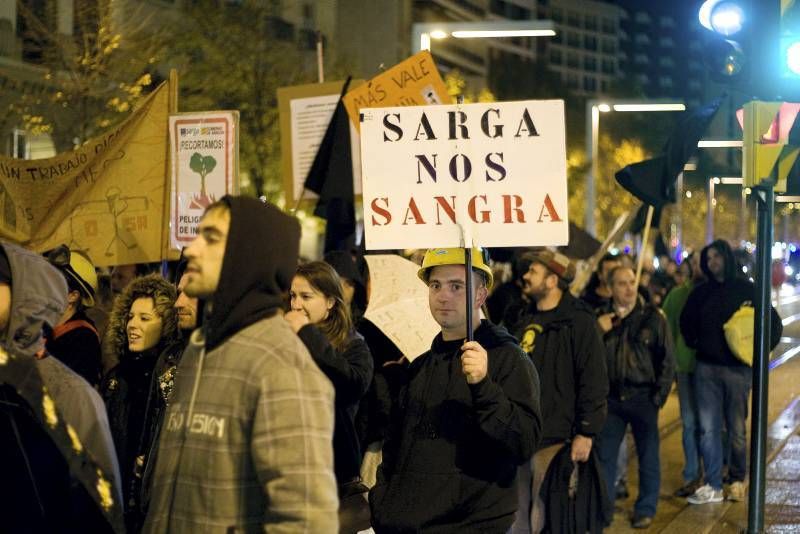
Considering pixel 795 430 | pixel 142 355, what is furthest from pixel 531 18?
pixel 142 355

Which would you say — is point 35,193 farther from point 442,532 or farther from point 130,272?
point 442,532

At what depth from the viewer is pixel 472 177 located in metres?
5.49

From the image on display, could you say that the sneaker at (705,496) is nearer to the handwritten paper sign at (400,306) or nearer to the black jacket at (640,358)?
the black jacket at (640,358)

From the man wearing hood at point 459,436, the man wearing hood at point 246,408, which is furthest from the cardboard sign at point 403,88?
the man wearing hood at point 246,408

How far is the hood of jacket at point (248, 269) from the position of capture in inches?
139

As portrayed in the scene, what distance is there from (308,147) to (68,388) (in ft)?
24.7

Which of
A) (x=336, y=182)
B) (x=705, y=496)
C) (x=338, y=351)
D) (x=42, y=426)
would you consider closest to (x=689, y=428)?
(x=705, y=496)

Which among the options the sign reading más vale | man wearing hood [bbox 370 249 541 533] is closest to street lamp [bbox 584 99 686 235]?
the sign reading más vale

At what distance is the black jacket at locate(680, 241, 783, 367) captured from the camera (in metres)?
11.2

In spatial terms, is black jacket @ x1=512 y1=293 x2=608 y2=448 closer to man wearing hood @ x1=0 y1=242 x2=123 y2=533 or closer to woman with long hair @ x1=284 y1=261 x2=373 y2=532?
woman with long hair @ x1=284 y1=261 x2=373 y2=532

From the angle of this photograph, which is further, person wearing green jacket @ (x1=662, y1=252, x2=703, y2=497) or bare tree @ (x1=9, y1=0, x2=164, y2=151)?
bare tree @ (x1=9, y1=0, x2=164, y2=151)

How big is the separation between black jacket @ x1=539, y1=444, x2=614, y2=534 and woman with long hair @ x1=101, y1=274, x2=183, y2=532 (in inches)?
101

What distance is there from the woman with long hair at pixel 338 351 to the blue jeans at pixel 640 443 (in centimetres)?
444

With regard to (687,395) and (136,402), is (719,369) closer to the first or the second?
(687,395)
